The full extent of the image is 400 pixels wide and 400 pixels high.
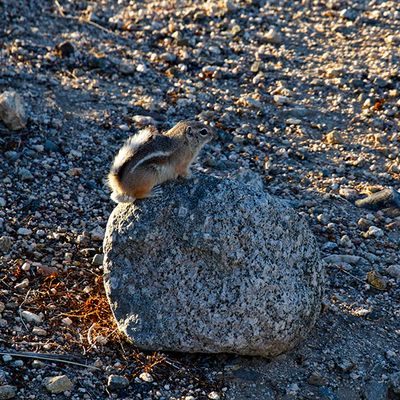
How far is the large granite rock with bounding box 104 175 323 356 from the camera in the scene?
5.51 metres

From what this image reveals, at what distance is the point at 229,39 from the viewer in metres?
10.9

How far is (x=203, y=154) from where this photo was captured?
8.62 m

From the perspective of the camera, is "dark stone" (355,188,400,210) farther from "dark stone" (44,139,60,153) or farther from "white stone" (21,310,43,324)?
"white stone" (21,310,43,324)

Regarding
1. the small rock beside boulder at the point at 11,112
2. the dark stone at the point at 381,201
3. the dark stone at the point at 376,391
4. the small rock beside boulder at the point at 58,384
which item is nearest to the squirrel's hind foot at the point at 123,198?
the small rock beside boulder at the point at 58,384

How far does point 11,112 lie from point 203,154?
6.97 ft

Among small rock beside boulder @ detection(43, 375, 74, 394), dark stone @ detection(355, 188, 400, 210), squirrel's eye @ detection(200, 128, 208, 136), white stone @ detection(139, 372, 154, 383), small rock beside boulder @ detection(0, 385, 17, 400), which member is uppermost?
squirrel's eye @ detection(200, 128, 208, 136)

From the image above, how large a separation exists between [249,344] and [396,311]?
161cm

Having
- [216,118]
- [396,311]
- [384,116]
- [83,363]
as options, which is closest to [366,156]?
[384,116]

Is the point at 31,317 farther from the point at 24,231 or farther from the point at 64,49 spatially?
the point at 64,49

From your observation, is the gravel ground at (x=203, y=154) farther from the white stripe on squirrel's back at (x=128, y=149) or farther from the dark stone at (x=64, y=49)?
the white stripe on squirrel's back at (x=128, y=149)

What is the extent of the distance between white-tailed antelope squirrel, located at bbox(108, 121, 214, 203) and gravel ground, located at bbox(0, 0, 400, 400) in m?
1.03

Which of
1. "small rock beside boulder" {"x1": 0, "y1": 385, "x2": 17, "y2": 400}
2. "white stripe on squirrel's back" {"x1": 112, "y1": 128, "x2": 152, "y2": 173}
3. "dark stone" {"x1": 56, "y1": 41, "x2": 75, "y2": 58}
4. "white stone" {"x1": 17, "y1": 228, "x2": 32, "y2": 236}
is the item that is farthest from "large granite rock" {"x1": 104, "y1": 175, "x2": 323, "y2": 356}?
"dark stone" {"x1": 56, "y1": 41, "x2": 75, "y2": 58}

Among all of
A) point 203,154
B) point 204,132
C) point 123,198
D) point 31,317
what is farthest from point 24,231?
point 203,154

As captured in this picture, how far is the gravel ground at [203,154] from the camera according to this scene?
18.5 ft
